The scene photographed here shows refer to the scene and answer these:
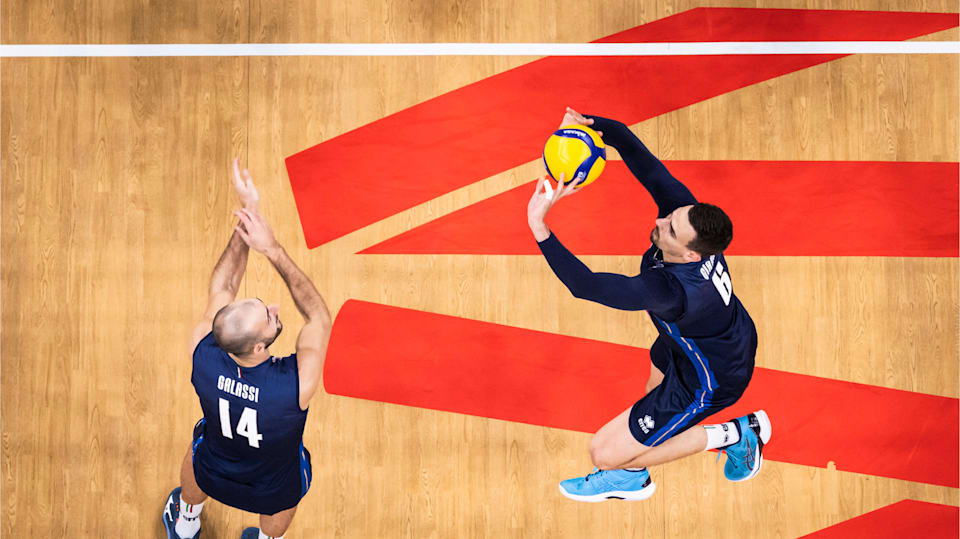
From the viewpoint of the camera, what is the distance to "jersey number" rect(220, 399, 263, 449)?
3463 mm

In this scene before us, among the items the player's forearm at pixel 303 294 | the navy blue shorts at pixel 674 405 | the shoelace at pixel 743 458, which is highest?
the player's forearm at pixel 303 294

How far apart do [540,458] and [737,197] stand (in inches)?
89.4

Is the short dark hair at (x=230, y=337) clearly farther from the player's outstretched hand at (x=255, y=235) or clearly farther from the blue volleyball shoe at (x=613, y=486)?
the blue volleyball shoe at (x=613, y=486)

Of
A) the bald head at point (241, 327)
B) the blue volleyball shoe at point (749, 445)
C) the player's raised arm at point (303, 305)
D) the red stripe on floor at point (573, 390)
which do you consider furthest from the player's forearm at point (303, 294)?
the blue volleyball shoe at point (749, 445)

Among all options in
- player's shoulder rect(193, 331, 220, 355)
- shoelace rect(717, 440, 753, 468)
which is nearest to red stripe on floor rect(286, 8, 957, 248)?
player's shoulder rect(193, 331, 220, 355)

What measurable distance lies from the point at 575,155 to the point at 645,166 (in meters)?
0.46

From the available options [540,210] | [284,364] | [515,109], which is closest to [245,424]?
[284,364]

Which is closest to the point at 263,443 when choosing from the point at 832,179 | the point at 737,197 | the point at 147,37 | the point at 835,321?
the point at 147,37

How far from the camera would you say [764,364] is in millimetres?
4715

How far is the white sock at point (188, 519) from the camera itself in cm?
427

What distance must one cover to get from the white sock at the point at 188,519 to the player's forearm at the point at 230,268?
55.0 inches

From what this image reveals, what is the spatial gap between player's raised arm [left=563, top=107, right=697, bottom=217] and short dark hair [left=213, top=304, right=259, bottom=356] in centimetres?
215

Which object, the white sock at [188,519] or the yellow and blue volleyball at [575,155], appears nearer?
the yellow and blue volleyball at [575,155]

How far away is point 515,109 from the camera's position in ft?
15.8
